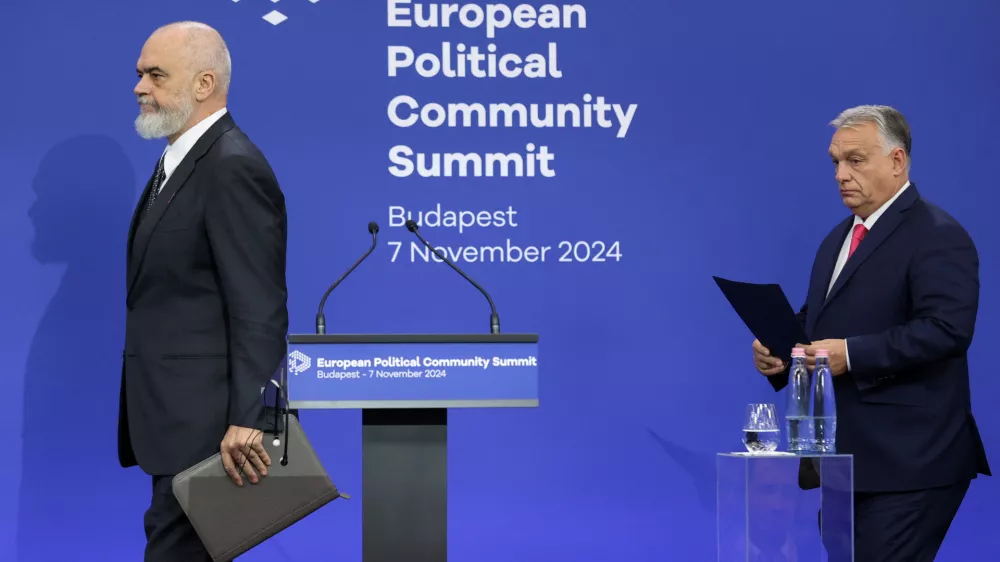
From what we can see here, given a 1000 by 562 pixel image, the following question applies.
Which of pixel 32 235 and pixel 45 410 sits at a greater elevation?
pixel 32 235

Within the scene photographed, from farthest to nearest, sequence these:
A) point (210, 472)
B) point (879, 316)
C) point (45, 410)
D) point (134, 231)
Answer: point (45, 410) → point (879, 316) → point (134, 231) → point (210, 472)

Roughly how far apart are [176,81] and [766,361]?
5.97 ft

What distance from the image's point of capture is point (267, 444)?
8.58 ft

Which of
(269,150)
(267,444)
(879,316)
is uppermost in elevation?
(269,150)

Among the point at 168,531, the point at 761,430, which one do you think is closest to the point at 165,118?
the point at 168,531

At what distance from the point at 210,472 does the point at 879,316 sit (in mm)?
1828

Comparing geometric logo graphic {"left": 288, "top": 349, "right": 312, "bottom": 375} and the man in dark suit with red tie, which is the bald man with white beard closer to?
geometric logo graphic {"left": 288, "top": 349, "right": 312, "bottom": 375}

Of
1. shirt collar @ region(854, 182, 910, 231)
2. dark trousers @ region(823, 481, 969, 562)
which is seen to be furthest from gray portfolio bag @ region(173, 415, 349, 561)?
shirt collar @ region(854, 182, 910, 231)

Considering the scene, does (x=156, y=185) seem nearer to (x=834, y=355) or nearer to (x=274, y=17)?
(x=274, y=17)

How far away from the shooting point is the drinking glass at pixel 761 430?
284 cm

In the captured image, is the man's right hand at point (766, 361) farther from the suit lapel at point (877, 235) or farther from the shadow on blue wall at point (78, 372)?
the shadow on blue wall at point (78, 372)

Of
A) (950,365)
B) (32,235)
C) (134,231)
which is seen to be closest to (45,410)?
(32,235)

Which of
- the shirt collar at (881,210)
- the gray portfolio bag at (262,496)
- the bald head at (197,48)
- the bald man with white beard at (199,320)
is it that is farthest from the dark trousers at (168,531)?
the shirt collar at (881,210)

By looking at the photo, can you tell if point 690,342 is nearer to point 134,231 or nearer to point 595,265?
point 595,265
